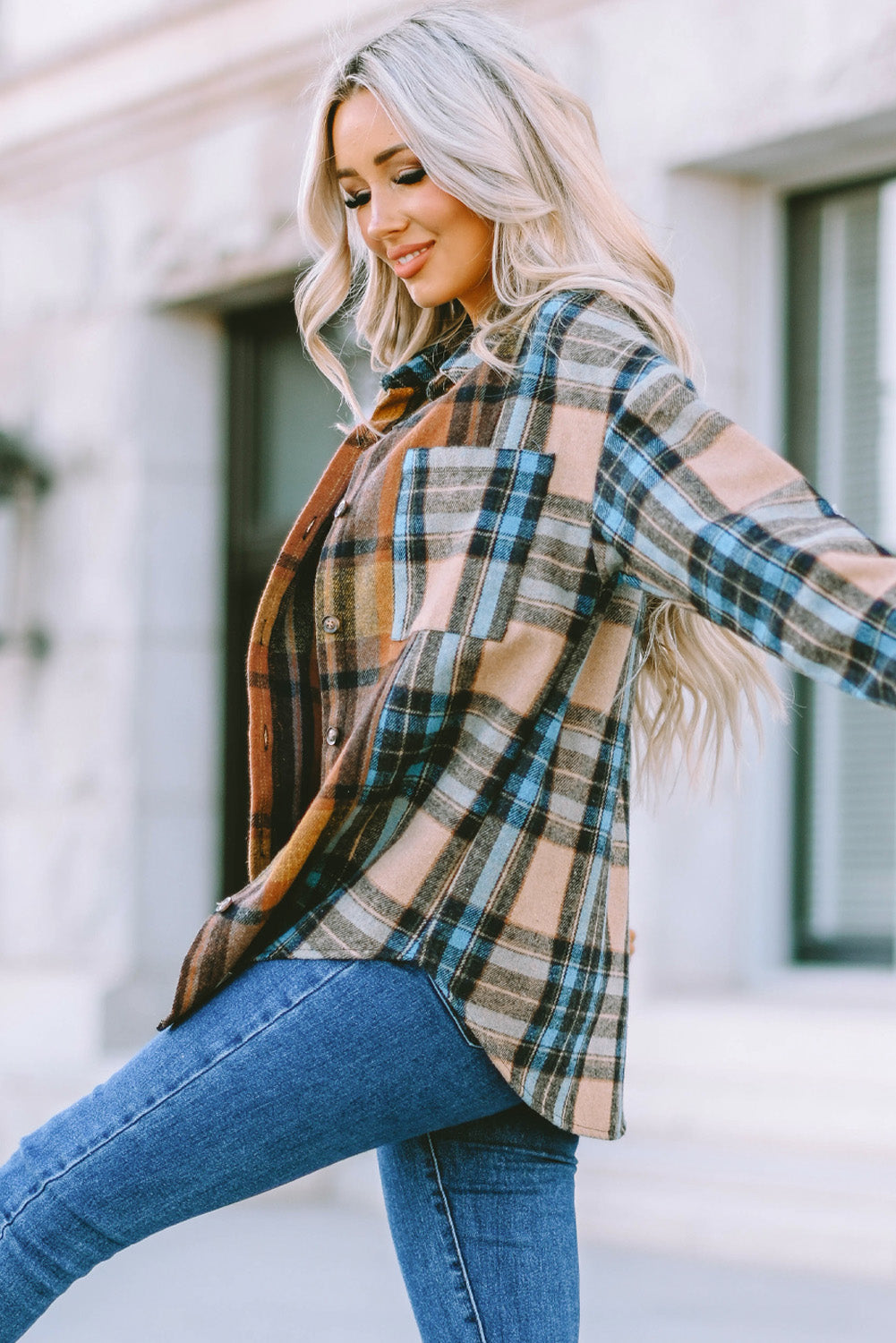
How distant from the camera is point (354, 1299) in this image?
181 inches

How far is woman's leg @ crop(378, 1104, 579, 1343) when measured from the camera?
188cm

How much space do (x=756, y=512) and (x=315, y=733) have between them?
0.63 meters

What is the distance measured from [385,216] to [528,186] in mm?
156

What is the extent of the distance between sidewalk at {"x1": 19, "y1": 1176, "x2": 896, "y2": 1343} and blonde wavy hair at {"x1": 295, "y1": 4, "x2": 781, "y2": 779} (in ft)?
8.23

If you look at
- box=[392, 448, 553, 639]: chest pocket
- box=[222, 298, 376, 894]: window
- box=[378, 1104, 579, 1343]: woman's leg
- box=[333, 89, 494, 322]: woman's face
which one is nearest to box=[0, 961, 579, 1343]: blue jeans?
box=[378, 1104, 579, 1343]: woman's leg

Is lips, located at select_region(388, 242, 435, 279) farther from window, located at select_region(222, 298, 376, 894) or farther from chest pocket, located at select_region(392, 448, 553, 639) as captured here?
window, located at select_region(222, 298, 376, 894)

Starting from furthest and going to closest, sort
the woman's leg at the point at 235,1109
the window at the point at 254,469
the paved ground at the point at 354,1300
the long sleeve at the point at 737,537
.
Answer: the window at the point at 254,469
the paved ground at the point at 354,1300
the woman's leg at the point at 235,1109
the long sleeve at the point at 737,537

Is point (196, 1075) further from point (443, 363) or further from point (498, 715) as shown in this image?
point (443, 363)

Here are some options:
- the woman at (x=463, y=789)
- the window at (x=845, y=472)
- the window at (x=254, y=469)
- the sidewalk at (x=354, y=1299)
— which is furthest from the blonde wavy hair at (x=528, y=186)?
the window at (x=254, y=469)

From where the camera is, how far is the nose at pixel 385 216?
1.92 metres

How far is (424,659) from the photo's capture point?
1.70m

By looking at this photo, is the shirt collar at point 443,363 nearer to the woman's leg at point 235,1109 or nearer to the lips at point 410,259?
the lips at point 410,259

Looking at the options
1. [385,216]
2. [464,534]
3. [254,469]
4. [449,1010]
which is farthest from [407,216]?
[254,469]

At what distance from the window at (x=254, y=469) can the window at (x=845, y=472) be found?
2089mm
